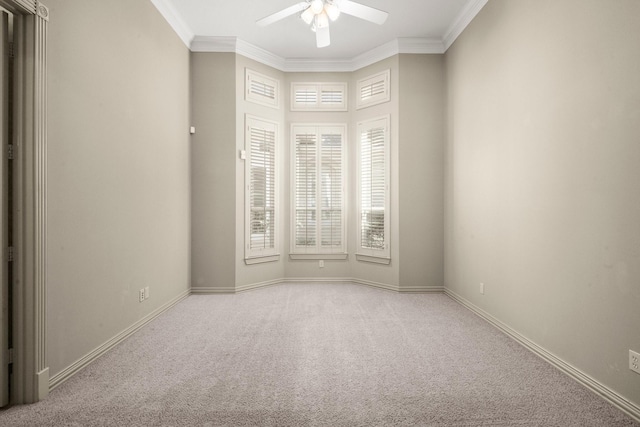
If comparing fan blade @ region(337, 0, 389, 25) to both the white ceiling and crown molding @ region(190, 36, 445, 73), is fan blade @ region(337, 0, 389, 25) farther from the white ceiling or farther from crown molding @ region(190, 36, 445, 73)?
crown molding @ region(190, 36, 445, 73)

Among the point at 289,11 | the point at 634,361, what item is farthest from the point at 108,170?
the point at 634,361

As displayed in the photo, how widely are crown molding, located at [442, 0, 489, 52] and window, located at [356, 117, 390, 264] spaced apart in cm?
128

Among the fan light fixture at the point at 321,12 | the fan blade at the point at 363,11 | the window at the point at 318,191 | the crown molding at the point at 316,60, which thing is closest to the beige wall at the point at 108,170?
the crown molding at the point at 316,60

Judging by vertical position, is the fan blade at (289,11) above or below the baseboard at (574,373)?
above

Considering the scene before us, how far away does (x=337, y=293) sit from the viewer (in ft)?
15.4

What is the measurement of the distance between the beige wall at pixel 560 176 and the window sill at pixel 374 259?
48.4 inches

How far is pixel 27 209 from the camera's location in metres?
2.01

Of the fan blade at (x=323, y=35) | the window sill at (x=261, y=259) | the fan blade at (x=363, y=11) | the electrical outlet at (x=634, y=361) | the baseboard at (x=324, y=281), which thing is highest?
the fan blade at (x=363, y=11)

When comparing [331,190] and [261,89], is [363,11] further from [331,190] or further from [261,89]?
[331,190]

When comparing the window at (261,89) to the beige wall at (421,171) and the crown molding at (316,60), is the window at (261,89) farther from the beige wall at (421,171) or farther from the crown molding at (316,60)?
the beige wall at (421,171)

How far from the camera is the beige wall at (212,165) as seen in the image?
468 cm

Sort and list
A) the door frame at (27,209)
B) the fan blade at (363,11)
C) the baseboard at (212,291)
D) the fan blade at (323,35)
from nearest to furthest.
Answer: the door frame at (27,209) < the fan blade at (363,11) < the fan blade at (323,35) < the baseboard at (212,291)

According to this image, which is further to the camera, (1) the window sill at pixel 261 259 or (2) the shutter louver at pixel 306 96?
(2) the shutter louver at pixel 306 96

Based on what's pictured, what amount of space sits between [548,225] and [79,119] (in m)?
3.56
